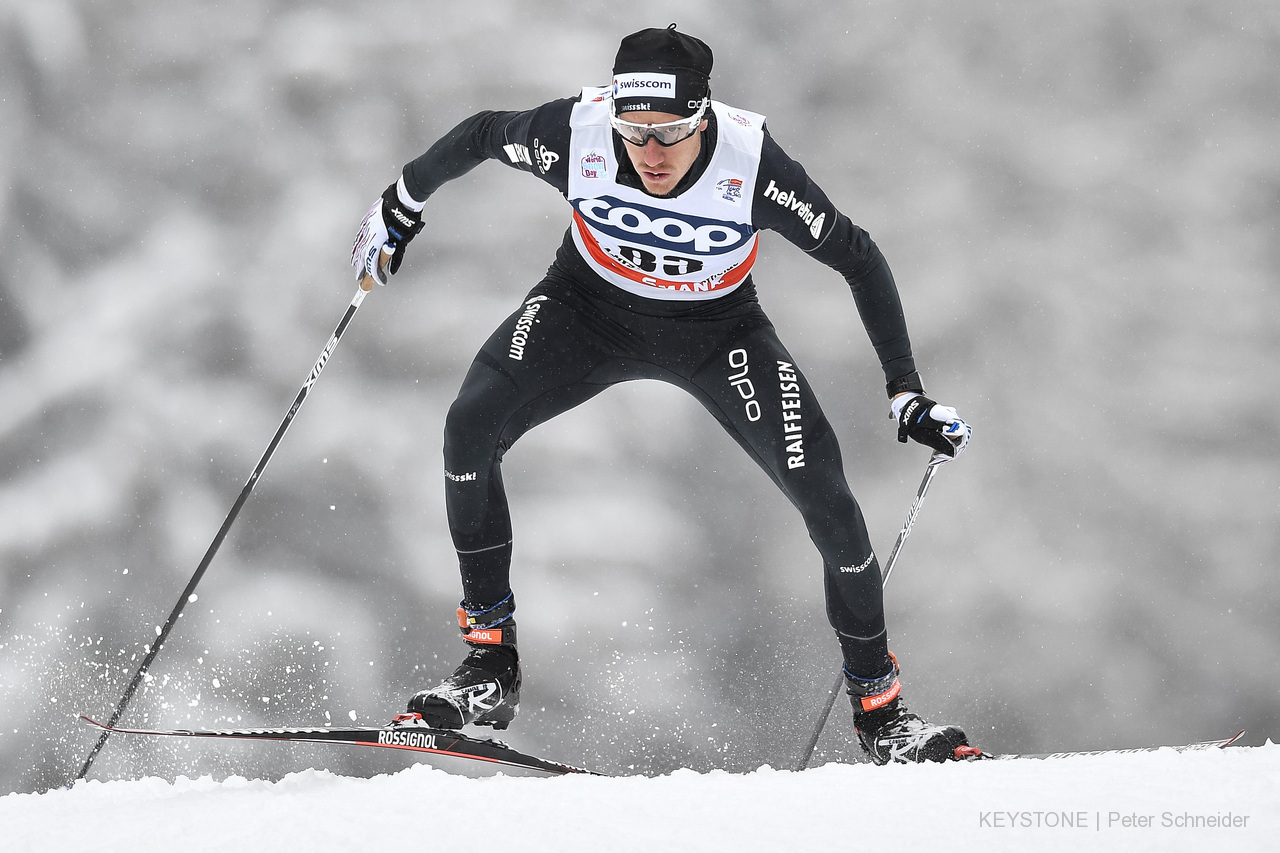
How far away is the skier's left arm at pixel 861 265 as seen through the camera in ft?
10.5

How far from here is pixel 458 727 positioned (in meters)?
3.22

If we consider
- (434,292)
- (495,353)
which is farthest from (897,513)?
(495,353)

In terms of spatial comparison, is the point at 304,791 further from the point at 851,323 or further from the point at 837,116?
the point at 837,116

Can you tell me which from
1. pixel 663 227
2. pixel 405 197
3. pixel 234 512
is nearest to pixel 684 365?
pixel 663 227

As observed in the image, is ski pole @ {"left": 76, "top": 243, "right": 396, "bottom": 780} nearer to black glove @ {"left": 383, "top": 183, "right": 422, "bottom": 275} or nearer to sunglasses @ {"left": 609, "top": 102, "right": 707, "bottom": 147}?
black glove @ {"left": 383, "top": 183, "right": 422, "bottom": 275}

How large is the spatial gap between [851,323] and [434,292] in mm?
2858

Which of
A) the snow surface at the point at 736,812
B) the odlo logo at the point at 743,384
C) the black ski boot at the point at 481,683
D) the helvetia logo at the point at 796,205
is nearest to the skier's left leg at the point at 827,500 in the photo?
the odlo logo at the point at 743,384

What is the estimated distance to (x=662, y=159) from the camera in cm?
309

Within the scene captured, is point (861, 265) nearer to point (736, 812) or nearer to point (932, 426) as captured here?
point (932, 426)

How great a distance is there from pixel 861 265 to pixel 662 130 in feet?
2.62

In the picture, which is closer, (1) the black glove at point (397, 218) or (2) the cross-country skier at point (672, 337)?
(2) the cross-country skier at point (672, 337)

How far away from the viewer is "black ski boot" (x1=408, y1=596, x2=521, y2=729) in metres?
3.20

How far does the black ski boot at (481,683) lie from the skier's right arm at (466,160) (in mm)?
1299

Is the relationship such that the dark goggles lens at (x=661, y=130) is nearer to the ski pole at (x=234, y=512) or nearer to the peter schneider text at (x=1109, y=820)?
the ski pole at (x=234, y=512)
